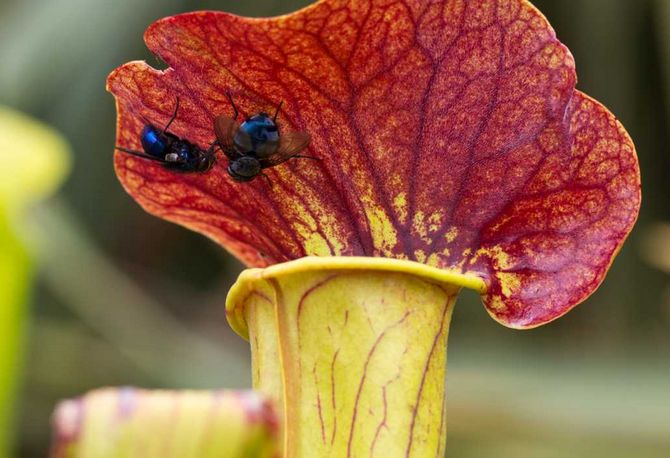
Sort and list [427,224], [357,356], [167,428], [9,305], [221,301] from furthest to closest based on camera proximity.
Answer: [221,301] < [9,305] < [427,224] < [357,356] < [167,428]

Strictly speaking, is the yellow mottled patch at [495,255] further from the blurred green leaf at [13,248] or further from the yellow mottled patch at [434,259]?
the blurred green leaf at [13,248]

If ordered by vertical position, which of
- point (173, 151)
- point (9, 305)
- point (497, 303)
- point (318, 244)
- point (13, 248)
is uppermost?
point (173, 151)

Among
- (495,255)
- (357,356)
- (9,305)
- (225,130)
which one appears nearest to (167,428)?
(357,356)

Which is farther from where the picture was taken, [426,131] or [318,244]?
[318,244]

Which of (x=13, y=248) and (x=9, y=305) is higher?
(x=13, y=248)

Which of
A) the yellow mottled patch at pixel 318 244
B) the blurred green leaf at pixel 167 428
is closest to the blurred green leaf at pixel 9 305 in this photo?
the yellow mottled patch at pixel 318 244

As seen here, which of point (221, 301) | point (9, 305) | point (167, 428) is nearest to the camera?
point (167, 428)

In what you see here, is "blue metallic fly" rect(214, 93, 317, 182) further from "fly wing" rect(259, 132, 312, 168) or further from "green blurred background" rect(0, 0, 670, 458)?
"green blurred background" rect(0, 0, 670, 458)

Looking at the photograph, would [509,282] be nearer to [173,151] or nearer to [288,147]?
[288,147]
